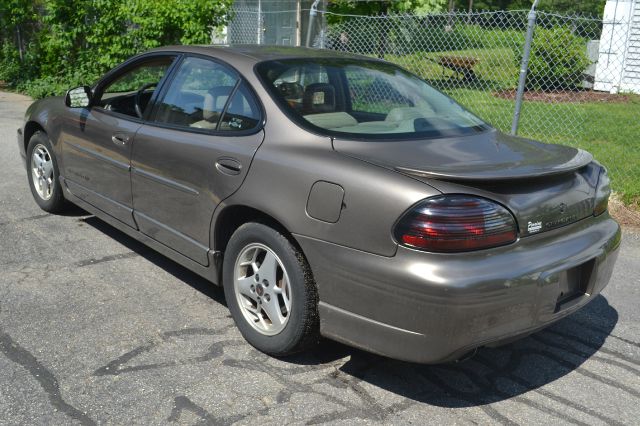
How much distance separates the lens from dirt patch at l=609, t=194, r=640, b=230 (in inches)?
251

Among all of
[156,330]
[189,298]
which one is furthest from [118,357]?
[189,298]

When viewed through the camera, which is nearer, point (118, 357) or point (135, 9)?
point (118, 357)

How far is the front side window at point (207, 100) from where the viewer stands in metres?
3.98

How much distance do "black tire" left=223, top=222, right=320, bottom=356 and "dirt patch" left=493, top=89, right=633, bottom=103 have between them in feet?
33.9

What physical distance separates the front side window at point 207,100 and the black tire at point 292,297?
642mm

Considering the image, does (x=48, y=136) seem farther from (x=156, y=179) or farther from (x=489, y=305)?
(x=489, y=305)

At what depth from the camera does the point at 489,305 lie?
3.01m

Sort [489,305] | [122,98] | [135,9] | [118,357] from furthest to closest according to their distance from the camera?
[135,9] → [122,98] → [118,357] → [489,305]

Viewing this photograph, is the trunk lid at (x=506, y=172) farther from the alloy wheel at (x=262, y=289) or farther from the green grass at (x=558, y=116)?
the green grass at (x=558, y=116)

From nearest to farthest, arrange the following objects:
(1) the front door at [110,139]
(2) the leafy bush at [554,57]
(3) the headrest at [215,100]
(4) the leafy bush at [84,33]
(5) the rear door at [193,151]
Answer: (5) the rear door at [193,151] → (3) the headrest at [215,100] → (1) the front door at [110,139] → (4) the leafy bush at [84,33] → (2) the leafy bush at [554,57]

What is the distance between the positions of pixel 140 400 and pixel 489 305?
1.65 m

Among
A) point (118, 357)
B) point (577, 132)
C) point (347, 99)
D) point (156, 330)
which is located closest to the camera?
point (118, 357)

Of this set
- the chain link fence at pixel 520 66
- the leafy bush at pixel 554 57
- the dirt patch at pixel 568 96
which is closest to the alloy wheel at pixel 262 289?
the chain link fence at pixel 520 66

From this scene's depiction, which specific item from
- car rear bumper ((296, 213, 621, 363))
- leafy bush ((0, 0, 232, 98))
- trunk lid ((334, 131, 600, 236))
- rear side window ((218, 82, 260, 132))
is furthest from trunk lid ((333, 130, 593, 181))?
leafy bush ((0, 0, 232, 98))
